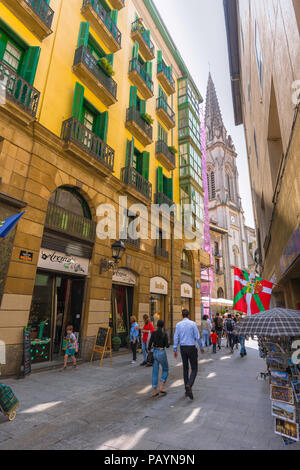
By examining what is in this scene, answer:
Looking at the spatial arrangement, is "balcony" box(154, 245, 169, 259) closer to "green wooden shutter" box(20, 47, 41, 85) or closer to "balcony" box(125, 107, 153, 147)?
"balcony" box(125, 107, 153, 147)

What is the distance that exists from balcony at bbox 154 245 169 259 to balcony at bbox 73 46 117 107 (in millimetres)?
8202

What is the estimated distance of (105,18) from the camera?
1307 centimetres

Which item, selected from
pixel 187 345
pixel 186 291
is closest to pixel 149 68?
pixel 186 291

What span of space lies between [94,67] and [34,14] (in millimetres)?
3212

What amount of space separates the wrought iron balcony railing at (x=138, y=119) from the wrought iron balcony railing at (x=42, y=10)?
541 cm

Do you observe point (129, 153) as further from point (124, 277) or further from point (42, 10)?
point (124, 277)

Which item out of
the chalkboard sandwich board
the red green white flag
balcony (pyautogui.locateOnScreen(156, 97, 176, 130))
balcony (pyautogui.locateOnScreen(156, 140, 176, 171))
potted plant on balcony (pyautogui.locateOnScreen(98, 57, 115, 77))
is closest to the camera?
the red green white flag

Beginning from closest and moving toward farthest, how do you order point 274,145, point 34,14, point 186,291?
point 34,14, point 274,145, point 186,291

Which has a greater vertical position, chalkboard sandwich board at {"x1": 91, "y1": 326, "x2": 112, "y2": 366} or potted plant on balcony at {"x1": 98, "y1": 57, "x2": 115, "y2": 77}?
potted plant on balcony at {"x1": 98, "y1": 57, "x2": 115, "y2": 77}

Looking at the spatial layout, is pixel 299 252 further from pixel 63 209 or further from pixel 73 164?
pixel 73 164

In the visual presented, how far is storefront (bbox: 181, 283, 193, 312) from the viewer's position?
61.2ft

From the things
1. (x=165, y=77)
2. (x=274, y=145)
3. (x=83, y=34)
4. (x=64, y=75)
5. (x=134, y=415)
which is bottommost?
(x=134, y=415)

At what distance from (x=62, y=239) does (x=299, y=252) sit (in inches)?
307

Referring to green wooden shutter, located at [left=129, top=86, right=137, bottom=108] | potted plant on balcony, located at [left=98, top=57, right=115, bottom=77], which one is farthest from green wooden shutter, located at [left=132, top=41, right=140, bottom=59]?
potted plant on balcony, located at [left=98, top=57, right=115, bottom=77]
